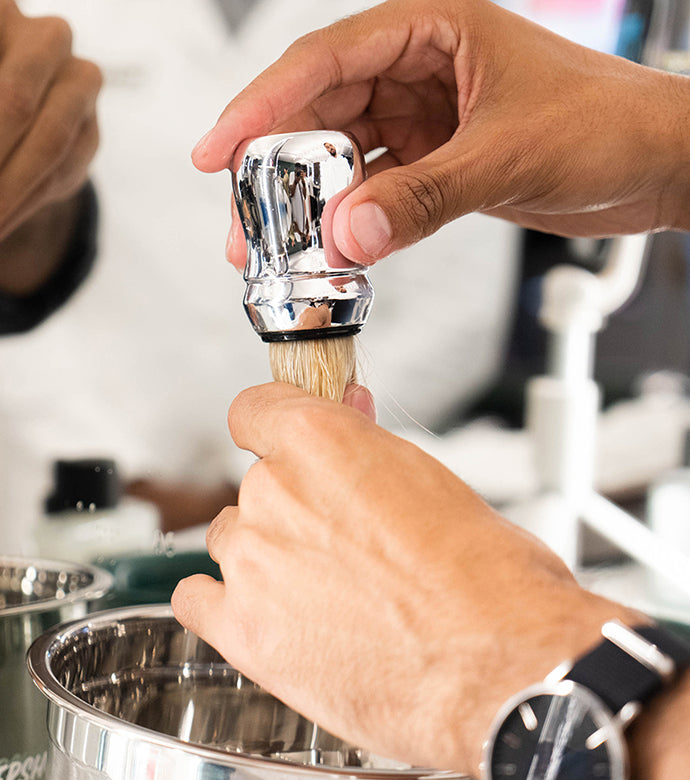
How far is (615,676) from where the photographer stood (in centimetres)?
24

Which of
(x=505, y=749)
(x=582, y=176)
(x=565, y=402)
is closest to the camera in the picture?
(x=505, y=749)

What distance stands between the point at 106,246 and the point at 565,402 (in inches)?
12.6

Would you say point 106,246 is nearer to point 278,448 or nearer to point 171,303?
point 171,303

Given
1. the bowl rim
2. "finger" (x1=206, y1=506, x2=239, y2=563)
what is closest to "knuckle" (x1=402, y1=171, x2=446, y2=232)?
"finger" (x1=206, y1=506, x2=239, y2=563)

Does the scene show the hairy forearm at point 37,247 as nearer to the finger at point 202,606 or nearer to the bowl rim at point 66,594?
the bowl rim at point 66,594

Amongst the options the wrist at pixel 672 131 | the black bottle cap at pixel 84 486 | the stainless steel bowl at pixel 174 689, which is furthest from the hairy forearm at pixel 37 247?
the wrist at pixel 672 131

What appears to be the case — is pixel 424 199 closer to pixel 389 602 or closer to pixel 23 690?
pixel 389 602

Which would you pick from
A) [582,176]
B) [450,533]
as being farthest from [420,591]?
[582,176]

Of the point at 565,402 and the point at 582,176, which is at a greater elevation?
the point at 582,176

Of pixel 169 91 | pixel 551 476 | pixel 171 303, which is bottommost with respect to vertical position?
pixel 551 476

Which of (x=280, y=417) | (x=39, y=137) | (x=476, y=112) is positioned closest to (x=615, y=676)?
(x=280, y=417)

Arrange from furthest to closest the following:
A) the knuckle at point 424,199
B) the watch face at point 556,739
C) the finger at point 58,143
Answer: the finger at point 58,143
the knuckle at point 424,199
the watch face at point 556,739

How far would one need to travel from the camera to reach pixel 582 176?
0.44 meters

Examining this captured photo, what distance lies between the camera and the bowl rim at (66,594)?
40cm
